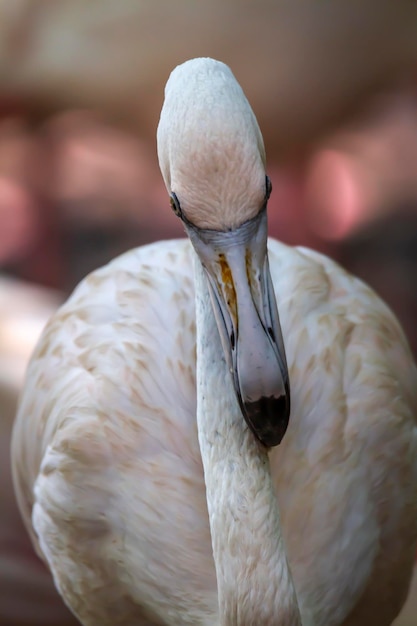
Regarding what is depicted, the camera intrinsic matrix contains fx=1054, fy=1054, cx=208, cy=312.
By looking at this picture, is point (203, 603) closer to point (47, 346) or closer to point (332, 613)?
point (332, 613)

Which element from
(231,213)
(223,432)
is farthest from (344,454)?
(231,213)

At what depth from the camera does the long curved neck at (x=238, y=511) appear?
2.17 metres

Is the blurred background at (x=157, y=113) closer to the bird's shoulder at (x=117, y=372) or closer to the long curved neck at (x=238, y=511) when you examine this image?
the bird's shoulder at (x=117, y=372)

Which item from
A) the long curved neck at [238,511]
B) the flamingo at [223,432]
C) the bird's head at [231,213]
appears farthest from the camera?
the long curved neck at [238,511]

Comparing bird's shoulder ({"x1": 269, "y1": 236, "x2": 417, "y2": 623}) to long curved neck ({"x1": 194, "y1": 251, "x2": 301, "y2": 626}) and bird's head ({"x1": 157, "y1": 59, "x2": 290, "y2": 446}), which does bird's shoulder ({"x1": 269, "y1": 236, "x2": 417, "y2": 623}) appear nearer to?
long curved neck ({"x1": 194, "y1": 251, "x2": 301, "y2": 626})

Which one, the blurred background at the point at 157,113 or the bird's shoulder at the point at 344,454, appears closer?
the bird's shoulder at the point at 344,454

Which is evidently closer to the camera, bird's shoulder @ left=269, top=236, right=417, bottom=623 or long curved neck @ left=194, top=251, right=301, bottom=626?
long curved neck @ left=194, top=251, right=301, bottom=626

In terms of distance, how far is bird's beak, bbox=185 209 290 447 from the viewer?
2000mm

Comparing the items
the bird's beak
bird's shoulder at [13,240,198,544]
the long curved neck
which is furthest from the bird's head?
bird's shoulder at [13,240,198,544]

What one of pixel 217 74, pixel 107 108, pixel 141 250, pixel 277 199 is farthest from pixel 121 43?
pixel 217 74

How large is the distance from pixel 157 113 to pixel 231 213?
337cm

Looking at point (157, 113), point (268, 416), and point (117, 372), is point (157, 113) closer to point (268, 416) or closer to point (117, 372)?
point (117, 372)

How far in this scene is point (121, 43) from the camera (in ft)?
16.9

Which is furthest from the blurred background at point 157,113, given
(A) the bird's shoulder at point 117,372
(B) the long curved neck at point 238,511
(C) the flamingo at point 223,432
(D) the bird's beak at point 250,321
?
(D) the bird's beak at point 250,321
